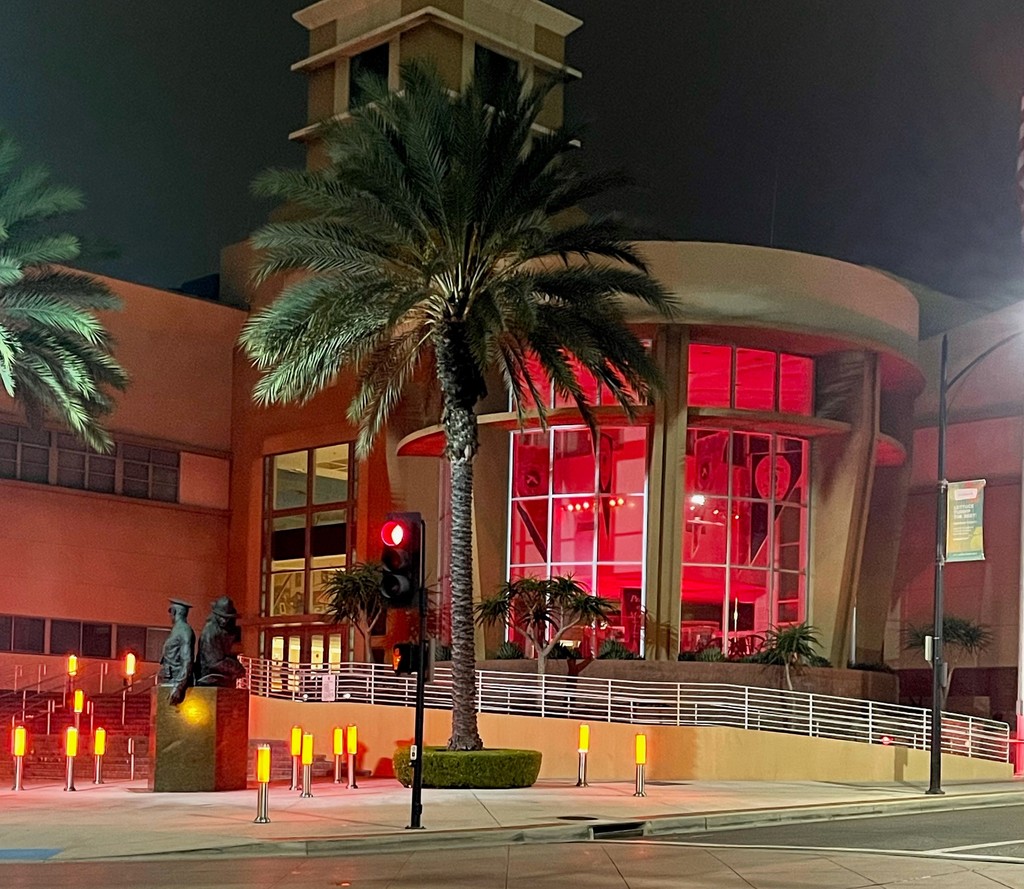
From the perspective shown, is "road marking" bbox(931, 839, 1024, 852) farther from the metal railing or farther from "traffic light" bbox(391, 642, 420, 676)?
the metal railing

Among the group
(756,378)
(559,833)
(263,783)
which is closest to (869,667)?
(756,378)

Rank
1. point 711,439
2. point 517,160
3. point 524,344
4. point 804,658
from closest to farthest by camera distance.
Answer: point 517,160 < point 524,344 < point 804,658 < point 711,439

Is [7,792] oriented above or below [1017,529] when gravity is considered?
below

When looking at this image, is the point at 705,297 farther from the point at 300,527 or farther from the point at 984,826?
the point at 984,826

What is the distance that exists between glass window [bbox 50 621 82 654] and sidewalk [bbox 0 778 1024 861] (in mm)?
19869

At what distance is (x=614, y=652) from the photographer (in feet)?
125

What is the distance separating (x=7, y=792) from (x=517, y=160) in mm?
14271

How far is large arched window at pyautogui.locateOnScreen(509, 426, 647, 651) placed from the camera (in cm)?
4103

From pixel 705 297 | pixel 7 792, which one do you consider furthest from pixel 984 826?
pixel 705 297

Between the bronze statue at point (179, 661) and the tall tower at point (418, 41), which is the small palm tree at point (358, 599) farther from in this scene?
the tall tower at point (418, 41)

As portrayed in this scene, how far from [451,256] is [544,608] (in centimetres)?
1292

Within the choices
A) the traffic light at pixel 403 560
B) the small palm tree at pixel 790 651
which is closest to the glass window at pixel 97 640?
the small palm tree at pixel 790 651

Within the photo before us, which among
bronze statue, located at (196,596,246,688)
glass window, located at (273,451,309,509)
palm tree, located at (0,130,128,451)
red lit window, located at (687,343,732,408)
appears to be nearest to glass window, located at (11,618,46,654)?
glass window, located at (273,451,309,509)

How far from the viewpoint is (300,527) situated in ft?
167
